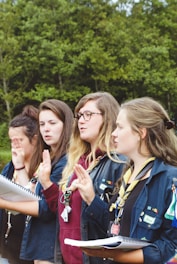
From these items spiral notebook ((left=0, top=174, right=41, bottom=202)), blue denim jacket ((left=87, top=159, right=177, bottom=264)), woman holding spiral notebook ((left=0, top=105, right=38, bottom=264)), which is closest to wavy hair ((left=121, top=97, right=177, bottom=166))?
blue denim jacket ((left=87, top=159, right=177, bottom=264))

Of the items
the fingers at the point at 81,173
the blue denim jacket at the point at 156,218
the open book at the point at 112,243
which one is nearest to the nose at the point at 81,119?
the fingers at the point at 81,173

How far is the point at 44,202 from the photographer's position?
11.1 ft

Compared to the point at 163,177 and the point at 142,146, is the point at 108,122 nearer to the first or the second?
the point at 142,146

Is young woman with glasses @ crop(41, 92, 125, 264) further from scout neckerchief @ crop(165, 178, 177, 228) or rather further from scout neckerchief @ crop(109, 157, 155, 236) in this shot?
scout neckerchief @ crop(165, 178, 177, 228)

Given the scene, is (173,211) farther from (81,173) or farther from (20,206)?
(20,206)

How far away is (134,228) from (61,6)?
26.1 m

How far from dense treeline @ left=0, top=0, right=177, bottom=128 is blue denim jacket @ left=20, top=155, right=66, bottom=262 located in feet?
73.0

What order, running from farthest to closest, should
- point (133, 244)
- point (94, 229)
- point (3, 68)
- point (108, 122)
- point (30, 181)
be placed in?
point (3, 68), point (30, 181), point (108, 122), point (94, 229), point (133, 244)

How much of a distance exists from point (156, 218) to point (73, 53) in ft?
85.7

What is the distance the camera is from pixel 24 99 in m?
27.7

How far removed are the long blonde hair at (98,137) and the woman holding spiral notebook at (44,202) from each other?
0.64 ft

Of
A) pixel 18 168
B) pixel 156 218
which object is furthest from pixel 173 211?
pixel 18 168

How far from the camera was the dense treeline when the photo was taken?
2684 centimetres

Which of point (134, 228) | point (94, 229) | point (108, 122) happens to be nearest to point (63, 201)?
point (94, 229)
